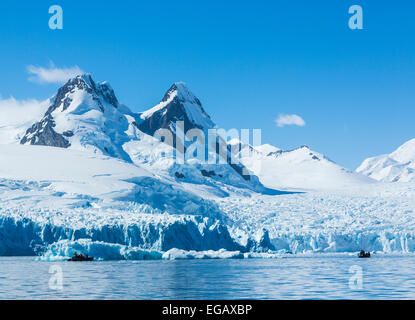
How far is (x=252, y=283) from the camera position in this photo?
27.9 meters

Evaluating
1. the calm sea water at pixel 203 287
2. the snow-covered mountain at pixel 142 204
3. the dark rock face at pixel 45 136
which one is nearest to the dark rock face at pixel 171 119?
the snow-covered mountain at pixel 142 204

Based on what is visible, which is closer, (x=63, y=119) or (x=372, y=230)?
(x=372, y=230)

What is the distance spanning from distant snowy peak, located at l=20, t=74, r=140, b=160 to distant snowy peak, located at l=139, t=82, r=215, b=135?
33.4 feet

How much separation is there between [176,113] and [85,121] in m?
43.4

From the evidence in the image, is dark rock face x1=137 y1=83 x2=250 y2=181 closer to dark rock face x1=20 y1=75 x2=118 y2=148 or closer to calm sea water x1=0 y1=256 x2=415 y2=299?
dark rock face x1=20 y1=75 x2=118 y2=148

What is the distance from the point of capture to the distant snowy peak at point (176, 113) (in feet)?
577

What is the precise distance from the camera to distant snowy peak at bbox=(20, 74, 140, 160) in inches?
5325

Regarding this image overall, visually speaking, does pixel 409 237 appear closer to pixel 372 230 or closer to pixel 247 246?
pixel 372 230

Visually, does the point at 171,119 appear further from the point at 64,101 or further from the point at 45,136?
the point at 45,136

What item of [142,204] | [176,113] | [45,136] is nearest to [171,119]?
[176,113]

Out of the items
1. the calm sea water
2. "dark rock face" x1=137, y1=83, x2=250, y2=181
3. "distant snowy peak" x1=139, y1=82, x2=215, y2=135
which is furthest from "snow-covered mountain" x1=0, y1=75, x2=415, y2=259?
the calm sea water

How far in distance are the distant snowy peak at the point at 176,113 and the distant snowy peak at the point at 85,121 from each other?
10193 millimetres
